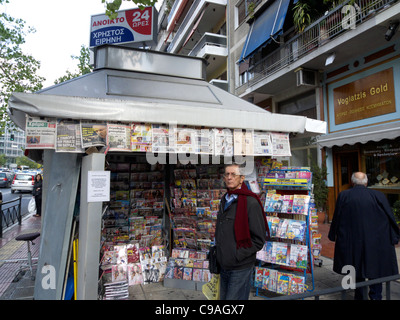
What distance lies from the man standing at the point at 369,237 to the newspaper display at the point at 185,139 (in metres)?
2.24

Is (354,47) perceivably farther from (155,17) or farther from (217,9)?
(217,9)

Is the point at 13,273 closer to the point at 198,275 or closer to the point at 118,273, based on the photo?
the point at 118,273

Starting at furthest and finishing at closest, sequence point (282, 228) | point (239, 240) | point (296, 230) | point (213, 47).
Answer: point (213, 47) → point (282, 228) → point (296, 230) → point (239, 240)

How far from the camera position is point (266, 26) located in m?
11.7

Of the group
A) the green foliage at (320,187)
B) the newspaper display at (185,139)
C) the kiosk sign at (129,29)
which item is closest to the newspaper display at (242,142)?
the newspaper display at (185,139)

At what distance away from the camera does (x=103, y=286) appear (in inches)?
148

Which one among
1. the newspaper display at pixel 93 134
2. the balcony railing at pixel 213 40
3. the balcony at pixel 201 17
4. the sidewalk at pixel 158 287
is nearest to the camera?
the newspaper display at pixel 93 134

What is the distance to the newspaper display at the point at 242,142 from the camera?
365 cm

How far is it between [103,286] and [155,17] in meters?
5.57

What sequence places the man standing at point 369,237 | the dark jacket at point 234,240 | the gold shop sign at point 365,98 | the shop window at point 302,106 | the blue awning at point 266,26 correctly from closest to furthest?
the dark jacket at point 234,240 < the man standing at point 369,237 < the gold shop sign at point 365,98 < the blue awning at point 266,26 < the shop window at point 302,106

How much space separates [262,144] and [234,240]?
5.67 ft

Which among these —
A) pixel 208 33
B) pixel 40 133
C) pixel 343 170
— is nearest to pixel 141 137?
pixel 40 133

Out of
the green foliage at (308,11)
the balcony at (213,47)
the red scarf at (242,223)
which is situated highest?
the balcony at (213,47)

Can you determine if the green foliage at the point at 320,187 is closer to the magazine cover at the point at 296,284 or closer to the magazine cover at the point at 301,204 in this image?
the magazine cover at the point at 301,204
